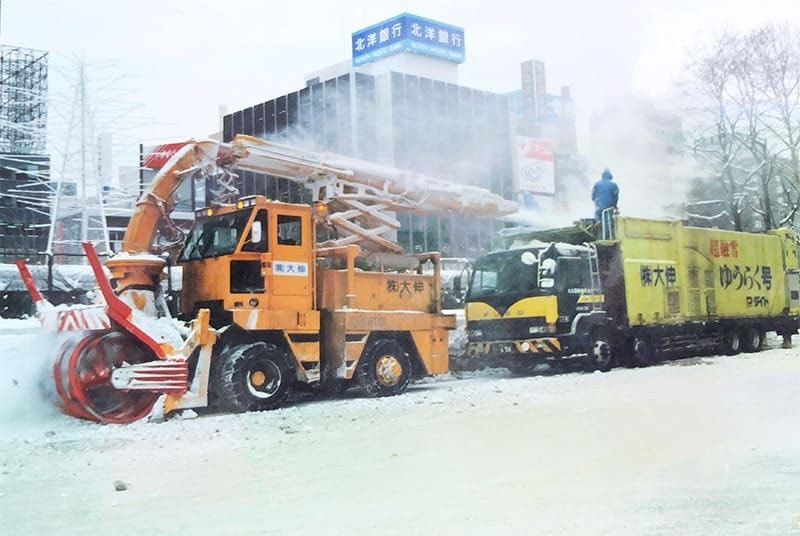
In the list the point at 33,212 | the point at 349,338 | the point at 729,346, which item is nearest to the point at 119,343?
the point at 349,338

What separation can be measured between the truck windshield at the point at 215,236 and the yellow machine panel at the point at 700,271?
746 centimetres

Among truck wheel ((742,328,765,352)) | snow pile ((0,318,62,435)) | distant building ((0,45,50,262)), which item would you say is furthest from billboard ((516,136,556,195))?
snow pile ((0,318,62,435))

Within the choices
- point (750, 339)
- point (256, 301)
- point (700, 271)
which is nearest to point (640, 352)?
point (700, 271)

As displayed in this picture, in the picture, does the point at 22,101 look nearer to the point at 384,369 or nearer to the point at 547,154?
the point at 384,369

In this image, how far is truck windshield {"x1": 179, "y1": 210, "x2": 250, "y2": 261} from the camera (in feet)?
30.3

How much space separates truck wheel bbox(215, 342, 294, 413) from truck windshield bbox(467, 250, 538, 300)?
506 cm

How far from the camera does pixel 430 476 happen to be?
17.3 feet

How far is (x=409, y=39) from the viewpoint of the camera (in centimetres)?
1210

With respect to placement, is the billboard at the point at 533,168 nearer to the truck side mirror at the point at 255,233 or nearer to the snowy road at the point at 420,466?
the snowy road at the point at 420,466

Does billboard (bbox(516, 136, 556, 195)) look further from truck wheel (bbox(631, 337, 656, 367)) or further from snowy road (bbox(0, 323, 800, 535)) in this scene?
snowy road (bbox(0, 323, 800, 535))

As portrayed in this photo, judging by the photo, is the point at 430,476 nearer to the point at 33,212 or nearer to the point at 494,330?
the point at 494,330

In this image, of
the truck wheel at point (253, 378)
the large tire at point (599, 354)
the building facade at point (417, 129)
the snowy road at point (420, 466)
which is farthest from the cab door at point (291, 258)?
the large tire at point (599, 354)

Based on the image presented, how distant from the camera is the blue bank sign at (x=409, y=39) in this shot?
11.8 metres

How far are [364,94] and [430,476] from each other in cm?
1445
